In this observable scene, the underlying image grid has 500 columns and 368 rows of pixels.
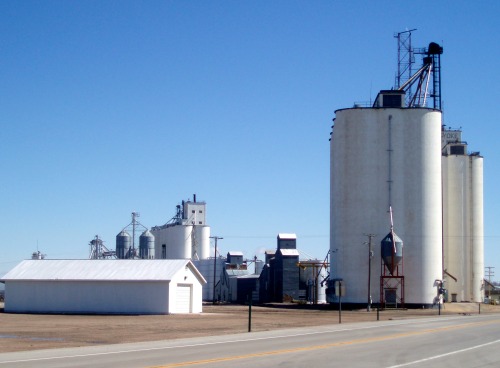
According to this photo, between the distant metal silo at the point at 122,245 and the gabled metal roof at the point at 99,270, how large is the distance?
45546 mm

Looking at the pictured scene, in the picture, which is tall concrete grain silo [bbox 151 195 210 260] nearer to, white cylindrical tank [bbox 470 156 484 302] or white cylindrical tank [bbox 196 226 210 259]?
white cylindrical tank [bbox 196 226 210 259]

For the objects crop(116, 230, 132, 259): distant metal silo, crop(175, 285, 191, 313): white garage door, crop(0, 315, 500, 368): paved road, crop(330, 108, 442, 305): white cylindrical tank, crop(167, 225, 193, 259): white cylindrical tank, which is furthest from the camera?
crop(167, 225, 193, 259): white cylindrical tank

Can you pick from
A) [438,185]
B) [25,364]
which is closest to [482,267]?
[438,185]

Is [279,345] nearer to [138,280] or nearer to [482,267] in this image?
[138,280]

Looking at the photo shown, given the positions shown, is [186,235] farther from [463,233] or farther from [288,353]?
[288,353]

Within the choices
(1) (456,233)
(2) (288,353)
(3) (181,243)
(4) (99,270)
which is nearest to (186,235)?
(3) (181,243)

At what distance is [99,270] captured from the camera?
63344 millimetres

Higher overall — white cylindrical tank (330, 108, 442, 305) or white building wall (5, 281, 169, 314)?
white cylindrical tank (330, 108, 442, 305)

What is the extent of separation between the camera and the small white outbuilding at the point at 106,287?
2363 inches

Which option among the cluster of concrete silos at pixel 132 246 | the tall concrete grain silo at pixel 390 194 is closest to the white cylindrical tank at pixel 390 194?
the tall concrete grain silo at pixel 390 194

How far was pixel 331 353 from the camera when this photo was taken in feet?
83.8

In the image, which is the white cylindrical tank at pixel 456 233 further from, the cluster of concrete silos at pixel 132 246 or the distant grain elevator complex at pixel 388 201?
the cluster of concrete silos at pixel 132 246

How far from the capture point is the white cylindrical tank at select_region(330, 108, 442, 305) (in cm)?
8031

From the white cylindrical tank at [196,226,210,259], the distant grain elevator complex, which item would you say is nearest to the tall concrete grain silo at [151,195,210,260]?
the white cylindrical tank at [196,226,210,259]
